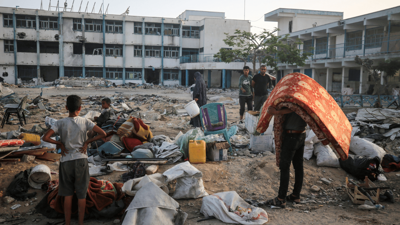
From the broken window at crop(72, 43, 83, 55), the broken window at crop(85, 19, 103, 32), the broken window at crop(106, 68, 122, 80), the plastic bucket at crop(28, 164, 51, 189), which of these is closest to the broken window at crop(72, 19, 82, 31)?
the broken window at crop(85, 19, 103, 32)

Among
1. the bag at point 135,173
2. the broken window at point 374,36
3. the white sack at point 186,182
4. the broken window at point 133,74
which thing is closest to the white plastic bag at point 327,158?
the white sack at point 186,182

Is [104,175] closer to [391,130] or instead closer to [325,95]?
[325,95]

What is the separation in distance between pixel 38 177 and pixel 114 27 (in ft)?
112

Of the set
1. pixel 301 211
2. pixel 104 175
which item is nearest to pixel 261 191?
pixel 301 211

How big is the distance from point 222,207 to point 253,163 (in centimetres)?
188

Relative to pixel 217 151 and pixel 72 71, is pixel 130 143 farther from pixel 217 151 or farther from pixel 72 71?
pixel 72 71

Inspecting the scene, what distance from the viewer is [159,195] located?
316cm

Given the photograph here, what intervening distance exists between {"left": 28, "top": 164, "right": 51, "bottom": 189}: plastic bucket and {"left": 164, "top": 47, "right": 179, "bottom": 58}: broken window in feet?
113

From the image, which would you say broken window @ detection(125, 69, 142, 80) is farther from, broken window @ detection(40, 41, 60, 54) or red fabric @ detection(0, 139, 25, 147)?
red fabric @ detection(0, 139, 25, 147)

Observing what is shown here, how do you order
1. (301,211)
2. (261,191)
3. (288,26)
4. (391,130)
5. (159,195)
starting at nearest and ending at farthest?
(159,195) → (301,211) → (261,191) → (391,130) → (288,26)

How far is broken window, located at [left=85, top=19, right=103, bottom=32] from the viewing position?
34.5 meters

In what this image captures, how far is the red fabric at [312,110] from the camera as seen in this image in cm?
338

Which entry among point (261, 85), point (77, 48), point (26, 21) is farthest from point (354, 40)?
point (26, 21)

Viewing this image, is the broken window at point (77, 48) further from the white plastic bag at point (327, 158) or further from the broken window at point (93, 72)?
the white plastic bag at point (327, 158)
